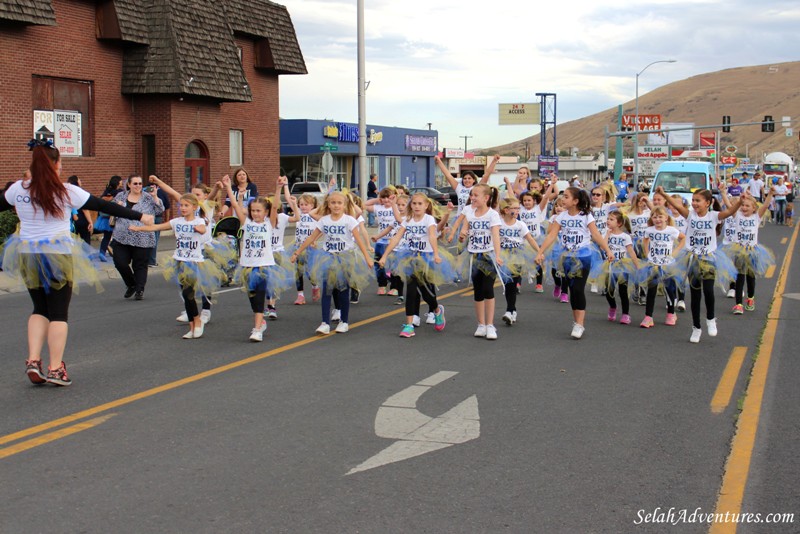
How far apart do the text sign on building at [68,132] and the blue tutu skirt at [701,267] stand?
19.2 meters

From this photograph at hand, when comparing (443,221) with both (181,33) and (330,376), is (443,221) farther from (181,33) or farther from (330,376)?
(181,33)

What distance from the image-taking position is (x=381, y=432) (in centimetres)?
630

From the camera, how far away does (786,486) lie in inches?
206

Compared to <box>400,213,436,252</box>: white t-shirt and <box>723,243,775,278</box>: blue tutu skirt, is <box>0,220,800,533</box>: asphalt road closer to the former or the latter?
<box>400,213,436,252</box>: white t-shirt

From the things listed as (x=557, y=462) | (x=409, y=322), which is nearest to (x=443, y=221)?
(x=409, y=322)

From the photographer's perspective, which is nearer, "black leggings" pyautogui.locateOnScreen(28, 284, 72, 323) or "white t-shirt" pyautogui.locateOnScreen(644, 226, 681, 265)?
"black leggings" pyautogui.locateOnScreen(28, 284, 72, 323)

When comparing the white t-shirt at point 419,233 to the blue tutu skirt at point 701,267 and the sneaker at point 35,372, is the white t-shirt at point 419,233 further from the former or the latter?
the sneaker at point 35,372

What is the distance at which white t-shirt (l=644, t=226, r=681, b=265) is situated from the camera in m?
11.1

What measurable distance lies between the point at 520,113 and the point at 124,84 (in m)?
99.6

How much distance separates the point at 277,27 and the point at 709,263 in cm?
Result: 2620

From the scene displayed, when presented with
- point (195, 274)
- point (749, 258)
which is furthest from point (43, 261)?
point (749, 258)

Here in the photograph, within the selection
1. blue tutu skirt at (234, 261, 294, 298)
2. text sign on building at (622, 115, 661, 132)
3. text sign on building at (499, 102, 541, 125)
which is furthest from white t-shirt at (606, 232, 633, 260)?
text sign on building at (499, 102, 541, 125)

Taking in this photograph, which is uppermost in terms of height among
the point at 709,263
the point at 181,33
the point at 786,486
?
the point at 181,33

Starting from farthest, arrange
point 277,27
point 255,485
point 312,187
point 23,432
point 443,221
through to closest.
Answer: point 312,187
point 277,27
point 443,221
point 23,432
point 255,485
